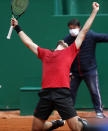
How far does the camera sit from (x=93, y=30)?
26.1 ft

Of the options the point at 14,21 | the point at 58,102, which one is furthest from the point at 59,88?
the point at 14,21

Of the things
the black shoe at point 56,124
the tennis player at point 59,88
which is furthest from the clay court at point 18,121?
the tennis player at point 59,88

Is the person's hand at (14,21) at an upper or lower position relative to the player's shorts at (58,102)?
upper

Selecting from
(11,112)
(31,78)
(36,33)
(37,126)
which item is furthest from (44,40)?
(37,126)

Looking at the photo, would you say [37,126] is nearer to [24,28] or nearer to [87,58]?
[87,58]

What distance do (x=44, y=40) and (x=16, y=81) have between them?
0.94 meters

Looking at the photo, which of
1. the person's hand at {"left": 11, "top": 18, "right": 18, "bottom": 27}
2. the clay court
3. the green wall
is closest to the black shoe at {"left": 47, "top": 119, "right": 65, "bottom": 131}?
the clay court

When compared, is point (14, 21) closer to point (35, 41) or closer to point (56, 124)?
point (56, 124)

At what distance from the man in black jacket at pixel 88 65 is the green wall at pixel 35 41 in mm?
629

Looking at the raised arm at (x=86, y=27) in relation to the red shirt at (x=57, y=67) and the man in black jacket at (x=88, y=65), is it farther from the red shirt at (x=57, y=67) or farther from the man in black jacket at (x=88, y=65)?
the man in black jacket at (x=88, y=65)

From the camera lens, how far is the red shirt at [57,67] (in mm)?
5699

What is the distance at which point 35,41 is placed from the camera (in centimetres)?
798

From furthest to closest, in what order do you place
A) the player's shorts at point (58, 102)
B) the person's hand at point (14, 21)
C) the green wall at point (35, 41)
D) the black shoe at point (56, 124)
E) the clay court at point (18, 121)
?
the green wall at point (35, 41)
the clay court at point (18, 121)
the black shoe at point (56, 124)
the person's hand at point (14, 21)
the player's shorts at point (58, 102)

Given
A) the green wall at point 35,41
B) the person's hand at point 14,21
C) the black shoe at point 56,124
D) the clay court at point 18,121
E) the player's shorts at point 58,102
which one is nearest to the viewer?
the player's shorts at point 58,102
